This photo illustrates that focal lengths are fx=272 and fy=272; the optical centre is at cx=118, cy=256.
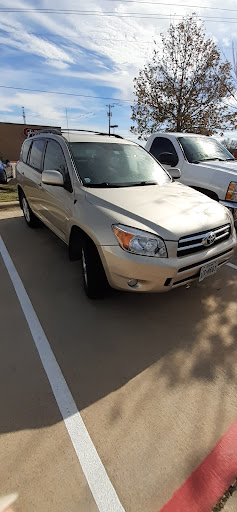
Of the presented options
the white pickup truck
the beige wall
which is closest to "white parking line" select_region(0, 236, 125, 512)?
the white pickup truck

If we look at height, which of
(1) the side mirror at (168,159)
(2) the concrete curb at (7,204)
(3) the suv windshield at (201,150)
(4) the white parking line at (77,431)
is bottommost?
(4) the white parking line at (77,431)

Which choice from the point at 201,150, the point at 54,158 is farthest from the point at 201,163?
the point at 54,158

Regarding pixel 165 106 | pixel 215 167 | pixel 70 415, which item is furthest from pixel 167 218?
pixel 165 106

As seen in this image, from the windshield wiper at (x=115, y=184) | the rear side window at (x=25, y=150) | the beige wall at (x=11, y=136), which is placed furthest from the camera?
the beige wall at (x=11, y=136)

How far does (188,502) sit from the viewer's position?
1.43 m

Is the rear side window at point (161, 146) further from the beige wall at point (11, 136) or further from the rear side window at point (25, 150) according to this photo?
the beige wall at point (11, 136)

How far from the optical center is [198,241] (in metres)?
2.65

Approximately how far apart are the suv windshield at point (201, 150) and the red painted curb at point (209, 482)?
4836 millimetres

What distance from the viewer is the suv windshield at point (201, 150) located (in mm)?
5457

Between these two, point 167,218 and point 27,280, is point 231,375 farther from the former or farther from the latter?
point 27,280

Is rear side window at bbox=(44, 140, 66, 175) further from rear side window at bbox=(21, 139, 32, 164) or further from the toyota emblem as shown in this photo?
the toyota emblem

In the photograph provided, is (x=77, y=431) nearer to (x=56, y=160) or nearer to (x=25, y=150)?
(x=56, y=160)

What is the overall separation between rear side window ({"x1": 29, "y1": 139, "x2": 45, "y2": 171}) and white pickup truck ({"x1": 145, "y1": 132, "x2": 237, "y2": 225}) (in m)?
2.11

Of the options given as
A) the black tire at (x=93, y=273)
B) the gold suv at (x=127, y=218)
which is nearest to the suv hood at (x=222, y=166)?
the gold suv at (x=127, y=218)
